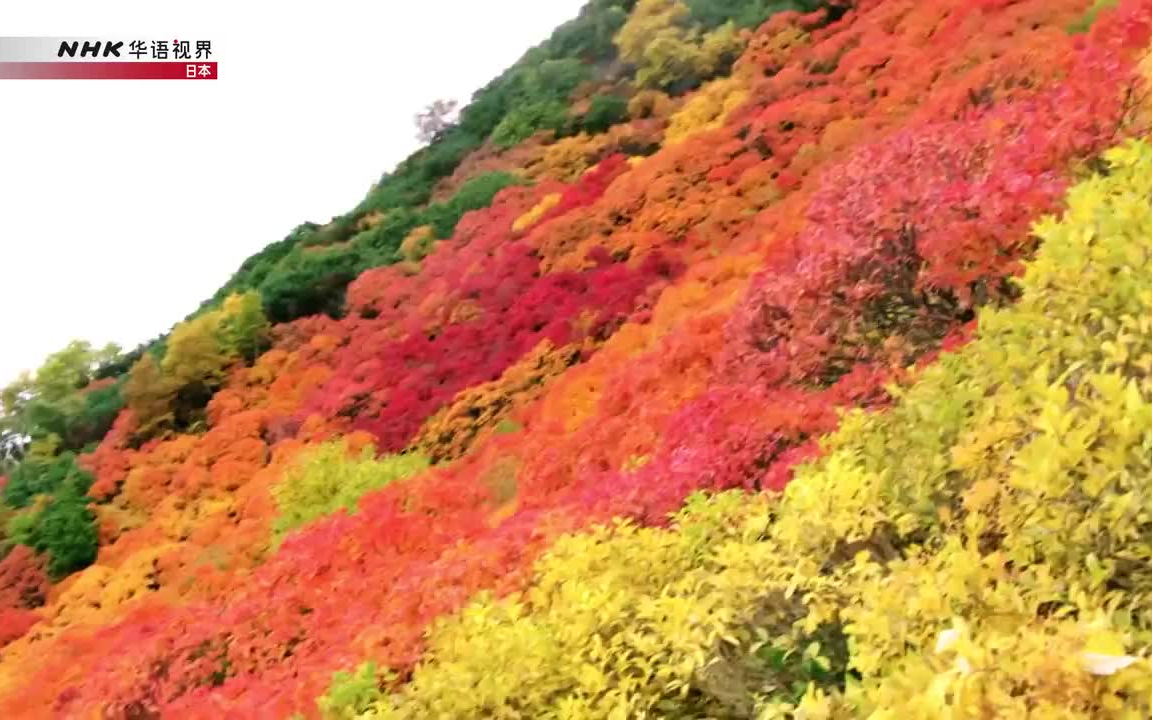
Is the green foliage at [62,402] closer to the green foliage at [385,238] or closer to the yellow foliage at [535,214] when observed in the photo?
the green foliage at [385,238]

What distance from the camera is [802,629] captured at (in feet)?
14.3

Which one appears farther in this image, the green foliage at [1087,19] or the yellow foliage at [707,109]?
the yellow foliage at [707,109]

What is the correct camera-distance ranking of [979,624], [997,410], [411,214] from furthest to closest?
[411,214] → [997,410] → [979,624]

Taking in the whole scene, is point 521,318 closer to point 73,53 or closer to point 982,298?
point 982,298

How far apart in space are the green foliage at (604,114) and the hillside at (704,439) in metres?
1.01

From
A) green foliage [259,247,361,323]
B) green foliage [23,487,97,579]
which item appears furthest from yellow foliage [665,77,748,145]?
green foliage [23,487,97,579]

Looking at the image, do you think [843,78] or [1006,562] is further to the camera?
[843,78]

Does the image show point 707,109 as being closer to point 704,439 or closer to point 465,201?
point 465,201

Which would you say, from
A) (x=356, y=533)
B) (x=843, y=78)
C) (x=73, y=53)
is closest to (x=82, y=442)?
(x=73, y=53)

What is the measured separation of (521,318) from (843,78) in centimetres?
666

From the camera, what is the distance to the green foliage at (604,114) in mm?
23766

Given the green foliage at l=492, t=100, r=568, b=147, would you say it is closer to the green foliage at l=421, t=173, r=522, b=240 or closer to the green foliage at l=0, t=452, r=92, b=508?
the green foliage at l=421, t=173, r=522, b=240

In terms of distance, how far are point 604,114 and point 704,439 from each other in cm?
1835

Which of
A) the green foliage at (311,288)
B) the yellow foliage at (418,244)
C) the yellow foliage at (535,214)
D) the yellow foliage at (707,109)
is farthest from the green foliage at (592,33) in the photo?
the yellow foliage at (535,214)
